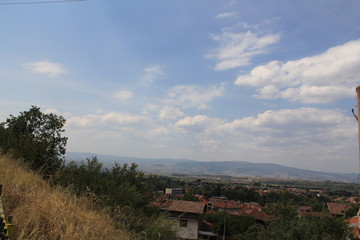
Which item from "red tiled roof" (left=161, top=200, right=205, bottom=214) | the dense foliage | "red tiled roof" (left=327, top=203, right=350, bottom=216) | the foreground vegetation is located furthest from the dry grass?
"red tiled roof" (left=161, top=200, right=205, bottom=214)

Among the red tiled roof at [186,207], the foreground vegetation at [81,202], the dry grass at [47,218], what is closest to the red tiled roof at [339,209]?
the foreground vegetation at [81,202]

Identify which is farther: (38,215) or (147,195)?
(147,195)

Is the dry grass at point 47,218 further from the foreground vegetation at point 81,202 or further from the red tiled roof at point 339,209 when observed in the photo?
the red tiled roof at point 339,209

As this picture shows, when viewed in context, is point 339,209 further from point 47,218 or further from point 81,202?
point 47,218

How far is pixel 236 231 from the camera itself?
3303 centimetres

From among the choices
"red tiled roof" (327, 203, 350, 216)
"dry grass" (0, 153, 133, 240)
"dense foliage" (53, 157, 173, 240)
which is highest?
"dry grass" (0, 153, 133, 240)

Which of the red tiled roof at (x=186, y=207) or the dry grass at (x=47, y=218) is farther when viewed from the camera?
the red tiled roof at (x=186, y=207)

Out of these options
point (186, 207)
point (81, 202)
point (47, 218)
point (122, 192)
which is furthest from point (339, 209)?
point (47, 218)

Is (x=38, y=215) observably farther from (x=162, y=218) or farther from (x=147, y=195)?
(x=147, y=195)

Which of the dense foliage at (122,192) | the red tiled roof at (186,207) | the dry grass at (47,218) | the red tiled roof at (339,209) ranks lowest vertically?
the red tiled roof at (186,207)

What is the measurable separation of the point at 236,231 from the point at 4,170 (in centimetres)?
3201

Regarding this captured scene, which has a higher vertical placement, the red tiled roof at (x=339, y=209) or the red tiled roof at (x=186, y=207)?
the red tiled roof at (x=339, y=209)

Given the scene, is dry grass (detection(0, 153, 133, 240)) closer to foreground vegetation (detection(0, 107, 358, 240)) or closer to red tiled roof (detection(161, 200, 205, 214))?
foreground vegetation (detection(0, 107, 358, 240))

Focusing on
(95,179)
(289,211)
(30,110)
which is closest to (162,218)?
(95,179)
